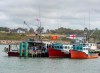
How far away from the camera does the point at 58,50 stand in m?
125

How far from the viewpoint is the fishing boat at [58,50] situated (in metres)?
125

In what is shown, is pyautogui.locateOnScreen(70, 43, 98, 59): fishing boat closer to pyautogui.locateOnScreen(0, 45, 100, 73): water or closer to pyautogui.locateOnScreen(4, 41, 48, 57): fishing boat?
pyautogui.locateOnScreen(0, 45, 100, 73): water

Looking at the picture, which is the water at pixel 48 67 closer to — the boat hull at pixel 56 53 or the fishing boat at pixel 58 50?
the boat hull at pixel 56 53

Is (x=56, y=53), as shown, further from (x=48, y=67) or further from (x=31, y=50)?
(x=48, y=67)

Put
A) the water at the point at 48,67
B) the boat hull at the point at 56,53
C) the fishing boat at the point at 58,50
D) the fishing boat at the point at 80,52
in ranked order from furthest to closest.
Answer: the fishing boat at the point at 58,50 < the boat hull at the point at 56,53 < the fishing boat at the point at 80,52 < the water at the point at 48,67

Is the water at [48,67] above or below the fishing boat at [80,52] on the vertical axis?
below

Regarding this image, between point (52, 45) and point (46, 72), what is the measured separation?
41605mm

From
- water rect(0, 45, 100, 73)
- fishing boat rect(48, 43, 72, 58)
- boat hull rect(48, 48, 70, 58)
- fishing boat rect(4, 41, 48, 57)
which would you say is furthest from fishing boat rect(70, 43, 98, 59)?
fishing boat rect(4, 41, 48, 57)

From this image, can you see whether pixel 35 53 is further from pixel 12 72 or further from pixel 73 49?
pixel 12 72

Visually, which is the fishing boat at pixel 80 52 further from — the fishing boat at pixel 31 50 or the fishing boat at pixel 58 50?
the fishing boat at pixel 31 50

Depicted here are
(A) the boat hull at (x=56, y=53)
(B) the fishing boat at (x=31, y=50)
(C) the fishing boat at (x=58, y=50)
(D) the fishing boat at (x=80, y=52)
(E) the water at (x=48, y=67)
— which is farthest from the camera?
(B) the fishing boat at (x=31, y=50)

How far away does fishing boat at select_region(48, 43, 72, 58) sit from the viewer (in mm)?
125062

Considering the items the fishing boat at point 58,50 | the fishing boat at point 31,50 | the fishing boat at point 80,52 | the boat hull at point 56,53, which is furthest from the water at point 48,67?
the fishing boat at point 58,50

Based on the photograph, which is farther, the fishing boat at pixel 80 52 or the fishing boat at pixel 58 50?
the fishing boat at pixel 58 50
